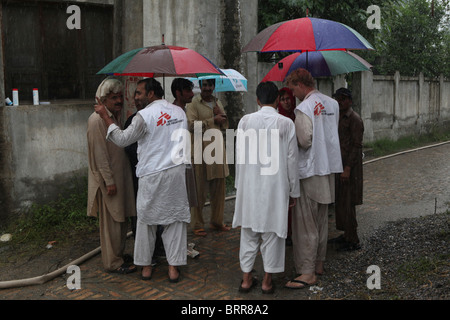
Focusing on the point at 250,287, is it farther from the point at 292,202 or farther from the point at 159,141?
the point at 159,141

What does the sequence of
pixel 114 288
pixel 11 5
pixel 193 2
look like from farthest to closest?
pixel 193 2, pixel 11 5, pixel 114 288

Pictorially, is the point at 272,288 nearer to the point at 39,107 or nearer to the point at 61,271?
the point at 61,271

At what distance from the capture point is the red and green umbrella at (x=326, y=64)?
6.18 meters

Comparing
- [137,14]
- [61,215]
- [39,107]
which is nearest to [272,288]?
[61,215]

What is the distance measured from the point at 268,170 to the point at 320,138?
2.49ft

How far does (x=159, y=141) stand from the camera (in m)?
4.91

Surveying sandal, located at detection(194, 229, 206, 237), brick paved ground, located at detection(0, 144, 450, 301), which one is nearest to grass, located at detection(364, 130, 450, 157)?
brick paved ground, located at detection(0, 144, 450, 301)

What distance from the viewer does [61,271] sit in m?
5.29

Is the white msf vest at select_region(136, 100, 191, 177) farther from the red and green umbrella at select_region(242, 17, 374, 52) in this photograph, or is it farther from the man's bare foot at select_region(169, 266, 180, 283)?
the red and green umbrella at select_region(242, 17, 374, 52)

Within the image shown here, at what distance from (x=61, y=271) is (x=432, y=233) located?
4318mm

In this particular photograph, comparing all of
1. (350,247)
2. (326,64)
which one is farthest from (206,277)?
(326,64)

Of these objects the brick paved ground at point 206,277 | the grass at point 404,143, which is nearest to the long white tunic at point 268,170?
the brick paved ground at point 206,277

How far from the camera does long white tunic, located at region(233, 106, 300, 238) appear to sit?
183 inches
